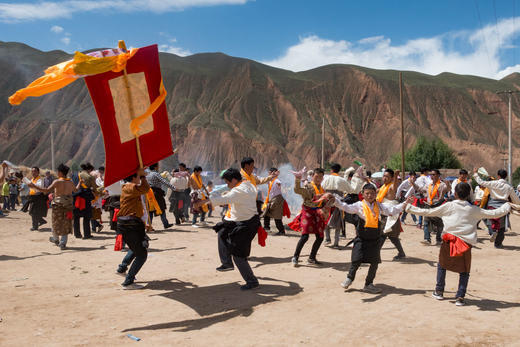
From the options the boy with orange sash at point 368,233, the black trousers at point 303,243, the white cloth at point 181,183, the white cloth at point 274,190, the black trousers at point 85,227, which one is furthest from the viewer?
the white cloth at point 181,183

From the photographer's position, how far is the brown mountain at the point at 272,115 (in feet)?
236

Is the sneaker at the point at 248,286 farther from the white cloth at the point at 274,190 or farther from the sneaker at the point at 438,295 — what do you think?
the white cloth at the point at 274,190

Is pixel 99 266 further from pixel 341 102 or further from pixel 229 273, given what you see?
pixel 341 102

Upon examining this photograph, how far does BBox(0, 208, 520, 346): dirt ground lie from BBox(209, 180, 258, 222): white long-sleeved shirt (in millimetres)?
1103

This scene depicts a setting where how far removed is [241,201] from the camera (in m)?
5.92

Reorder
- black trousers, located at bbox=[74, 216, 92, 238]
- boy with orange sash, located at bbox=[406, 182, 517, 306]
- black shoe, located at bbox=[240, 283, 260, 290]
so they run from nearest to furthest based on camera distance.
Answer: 1. boy with orange sash, located at bbox=[406, 182, 517, 306]
2. black shoe, located at bbox=[240, 283, 260, 290]
3. black trousers, located at bbox=[74, 216, 92, 238]

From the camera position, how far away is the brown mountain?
7181 centimetres

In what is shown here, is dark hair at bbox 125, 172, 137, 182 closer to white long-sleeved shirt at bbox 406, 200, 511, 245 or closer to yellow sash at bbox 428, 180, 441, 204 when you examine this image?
white long-sleeved shirt at bbox 406, 200, 511, 245

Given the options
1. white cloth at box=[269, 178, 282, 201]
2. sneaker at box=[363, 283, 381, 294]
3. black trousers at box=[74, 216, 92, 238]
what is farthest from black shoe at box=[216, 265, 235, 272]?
black trousers at box=[74, 216, 92, 238]

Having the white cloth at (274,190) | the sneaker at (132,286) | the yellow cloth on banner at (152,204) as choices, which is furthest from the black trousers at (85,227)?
the sneaker at (132,286)

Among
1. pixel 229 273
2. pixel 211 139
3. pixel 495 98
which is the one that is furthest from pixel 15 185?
pixel 495 98

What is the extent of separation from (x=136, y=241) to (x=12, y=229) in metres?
9.05

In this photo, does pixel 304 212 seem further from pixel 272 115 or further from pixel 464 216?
pixel 272 115

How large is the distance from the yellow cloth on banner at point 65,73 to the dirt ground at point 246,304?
2.61m
